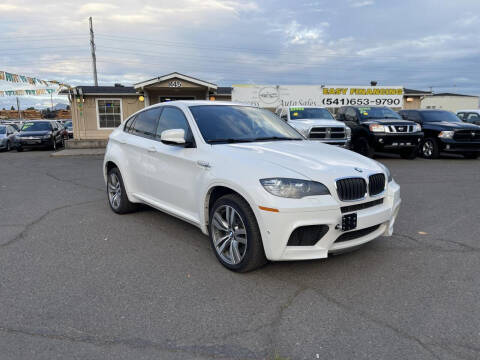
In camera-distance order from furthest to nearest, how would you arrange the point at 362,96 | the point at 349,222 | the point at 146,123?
the point at 362,96 → the point at 146,123 → the point at 349,222

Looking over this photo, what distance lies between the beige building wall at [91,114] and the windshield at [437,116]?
14.5m

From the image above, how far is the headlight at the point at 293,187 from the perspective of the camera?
3312 mm

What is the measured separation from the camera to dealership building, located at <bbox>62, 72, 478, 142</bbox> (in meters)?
20.5

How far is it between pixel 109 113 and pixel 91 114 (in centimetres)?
97

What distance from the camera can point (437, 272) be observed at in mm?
3758

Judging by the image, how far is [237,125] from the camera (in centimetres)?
466

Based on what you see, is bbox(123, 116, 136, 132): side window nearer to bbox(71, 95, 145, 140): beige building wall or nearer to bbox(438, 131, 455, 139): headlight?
bbox(438, 131, 455, 139): headlight

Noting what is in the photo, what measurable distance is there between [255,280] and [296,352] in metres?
1.09

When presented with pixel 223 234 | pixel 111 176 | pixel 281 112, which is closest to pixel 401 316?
pixel 223 234

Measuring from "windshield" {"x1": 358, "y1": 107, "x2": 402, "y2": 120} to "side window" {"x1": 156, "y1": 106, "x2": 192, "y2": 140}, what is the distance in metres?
10.5

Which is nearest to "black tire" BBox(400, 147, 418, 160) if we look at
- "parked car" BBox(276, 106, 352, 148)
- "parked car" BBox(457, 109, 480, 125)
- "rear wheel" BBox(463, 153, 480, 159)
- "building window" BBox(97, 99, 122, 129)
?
"rear wheel" BBox(463, 153, 480, 159)

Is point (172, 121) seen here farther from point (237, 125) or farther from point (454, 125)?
point (454, 125)

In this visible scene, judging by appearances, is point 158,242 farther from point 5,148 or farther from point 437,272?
point 5,148

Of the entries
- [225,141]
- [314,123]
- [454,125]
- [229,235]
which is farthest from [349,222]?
[454,125]
